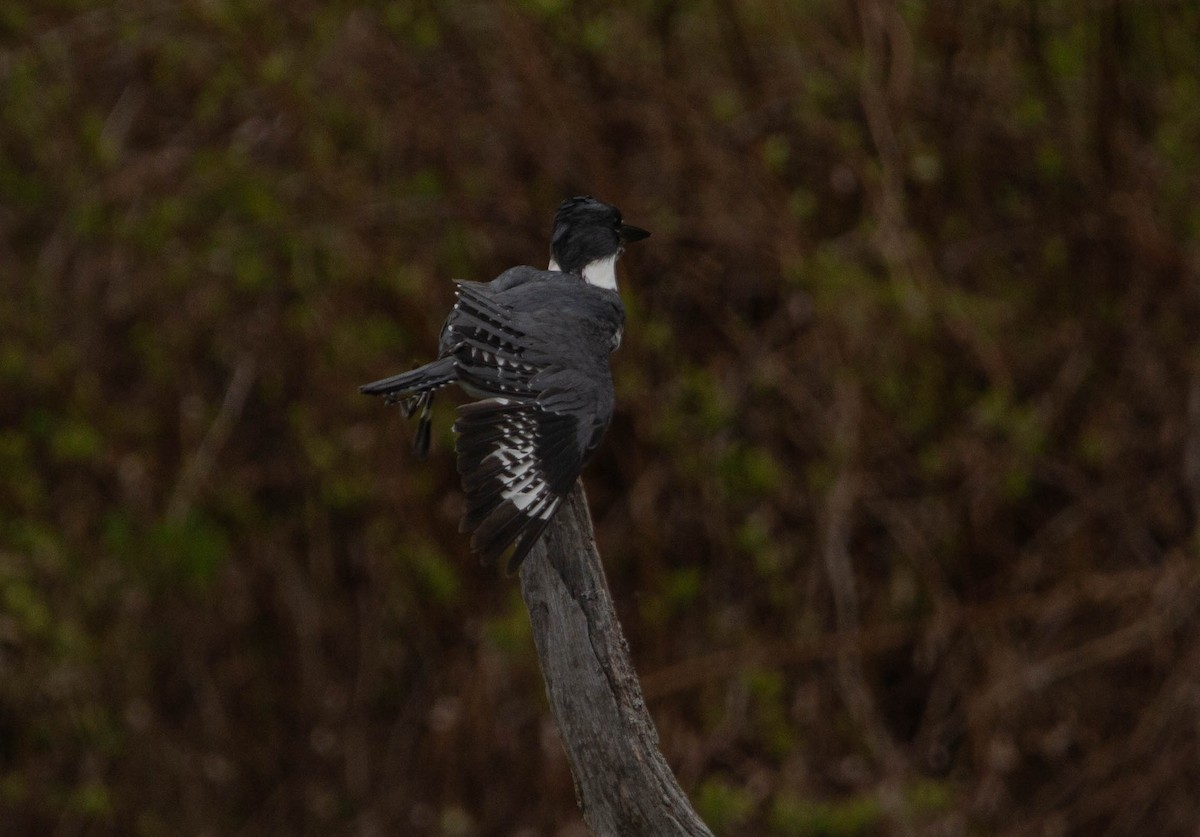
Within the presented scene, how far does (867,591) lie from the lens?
490 cm

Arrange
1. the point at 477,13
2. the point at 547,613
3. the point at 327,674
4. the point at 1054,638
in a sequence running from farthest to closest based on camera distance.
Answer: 1. the point at 327,674
2. the point at 477,13
3. the point at 1054,638
4. the point at 547,613

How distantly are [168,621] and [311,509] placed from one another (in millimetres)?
657

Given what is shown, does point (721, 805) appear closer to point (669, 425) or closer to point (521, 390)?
point (669, 425)

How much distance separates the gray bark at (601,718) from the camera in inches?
91.5

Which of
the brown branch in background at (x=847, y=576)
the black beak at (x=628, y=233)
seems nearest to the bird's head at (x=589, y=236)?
the black beak at (x=628, y=233)

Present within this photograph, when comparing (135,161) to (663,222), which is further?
(135,161)

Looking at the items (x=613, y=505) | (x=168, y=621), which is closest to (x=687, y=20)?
(x=613, y=505)

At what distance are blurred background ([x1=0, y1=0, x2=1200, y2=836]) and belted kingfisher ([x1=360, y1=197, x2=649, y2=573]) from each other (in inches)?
67.9

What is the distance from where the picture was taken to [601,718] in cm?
232

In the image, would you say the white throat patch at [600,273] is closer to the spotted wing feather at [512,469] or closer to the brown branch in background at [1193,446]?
the spotted wing feather at [512,469]

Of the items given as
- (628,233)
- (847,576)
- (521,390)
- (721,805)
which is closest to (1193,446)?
(847,576)

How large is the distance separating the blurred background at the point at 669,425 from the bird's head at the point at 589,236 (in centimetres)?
135

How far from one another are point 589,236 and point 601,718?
1363mm

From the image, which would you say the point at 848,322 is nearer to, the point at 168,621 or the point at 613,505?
the point at 613,505
